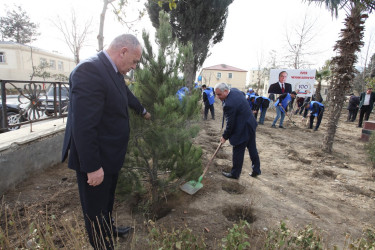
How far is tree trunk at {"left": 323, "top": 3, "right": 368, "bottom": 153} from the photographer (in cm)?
498

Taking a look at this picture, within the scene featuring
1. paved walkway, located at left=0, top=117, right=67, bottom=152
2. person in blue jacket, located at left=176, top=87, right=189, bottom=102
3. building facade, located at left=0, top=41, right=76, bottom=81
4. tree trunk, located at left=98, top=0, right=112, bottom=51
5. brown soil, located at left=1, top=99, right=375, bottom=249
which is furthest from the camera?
building facade, located at left=0, top=41, right=76, bottom=81

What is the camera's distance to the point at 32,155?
328cm

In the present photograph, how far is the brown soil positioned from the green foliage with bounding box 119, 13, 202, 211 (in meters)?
0.58

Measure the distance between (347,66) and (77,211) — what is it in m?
6.36

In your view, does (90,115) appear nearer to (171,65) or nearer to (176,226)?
(171,65)

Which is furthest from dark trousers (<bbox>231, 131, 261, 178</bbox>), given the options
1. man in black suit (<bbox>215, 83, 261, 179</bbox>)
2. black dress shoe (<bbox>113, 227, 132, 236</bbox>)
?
black dress shoe (<bbox>113, 227, 132, 236</bbox>)

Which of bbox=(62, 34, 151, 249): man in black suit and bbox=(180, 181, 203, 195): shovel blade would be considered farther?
bbox=(180, 181, 203, 195): shovel blade

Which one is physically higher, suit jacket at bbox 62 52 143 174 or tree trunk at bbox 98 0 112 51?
tree trunk at bbox 98 0 112 51

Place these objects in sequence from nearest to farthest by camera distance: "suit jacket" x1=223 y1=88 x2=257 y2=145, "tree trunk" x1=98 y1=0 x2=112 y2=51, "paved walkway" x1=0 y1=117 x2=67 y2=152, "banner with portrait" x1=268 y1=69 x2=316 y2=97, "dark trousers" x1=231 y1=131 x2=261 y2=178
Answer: "paved walkway" x1=0 y1=117 x2=67 y2=152 → "suit jacket" x1=223 y1=88 x2=257 y2=145 → "dark trousers" x1=231 y1=131 x2=261 y2=178 → "tree trunk" x1=98 y1=0 x2=112 y2=51 → "banner with portrait" x1=268 y1=69 x2=316 y2=97

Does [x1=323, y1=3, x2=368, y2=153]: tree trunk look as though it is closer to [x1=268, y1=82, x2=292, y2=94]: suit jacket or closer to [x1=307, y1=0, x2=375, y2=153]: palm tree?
[x1=307, y1=0, x2=375, y2=153]: palm tree

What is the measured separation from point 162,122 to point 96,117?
2.85 feet

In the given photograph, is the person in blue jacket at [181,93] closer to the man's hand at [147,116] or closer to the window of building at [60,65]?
the man's hand at [147,116]

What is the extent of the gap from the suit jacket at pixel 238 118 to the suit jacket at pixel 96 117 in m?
2.30

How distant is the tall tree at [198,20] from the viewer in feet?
40.1
